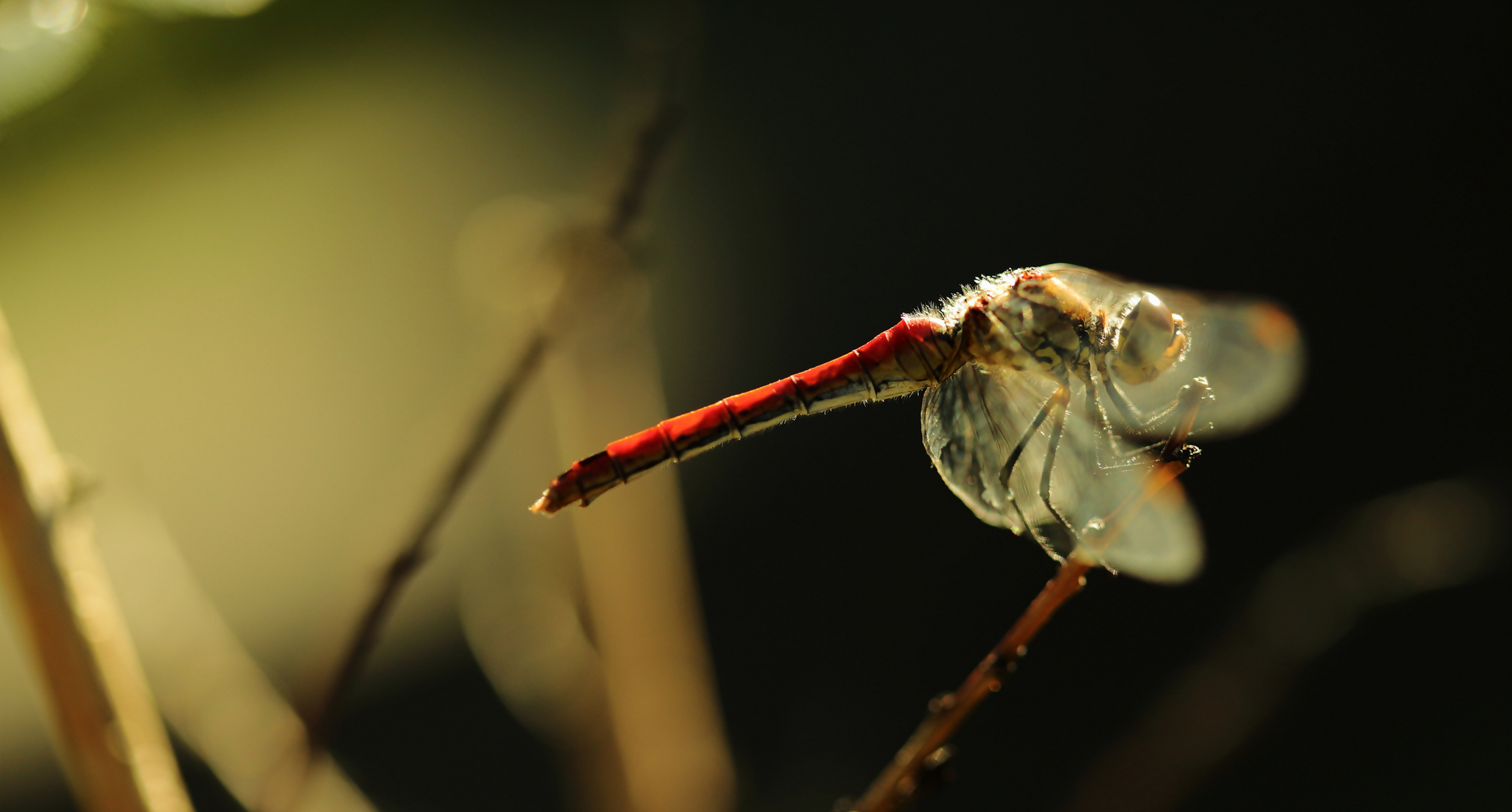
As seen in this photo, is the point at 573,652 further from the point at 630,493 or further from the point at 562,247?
the point at 562,247

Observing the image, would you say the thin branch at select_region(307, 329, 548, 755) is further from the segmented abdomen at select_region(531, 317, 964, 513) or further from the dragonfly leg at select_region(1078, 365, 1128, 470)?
the dragonfly leg at select_region(1078, 365, 1128, 470)

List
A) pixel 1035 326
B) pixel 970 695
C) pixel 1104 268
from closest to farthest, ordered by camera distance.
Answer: pixel 970 695 < pixel 1035 326 < pixel 1104 268

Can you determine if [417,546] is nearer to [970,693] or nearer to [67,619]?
[67,619]

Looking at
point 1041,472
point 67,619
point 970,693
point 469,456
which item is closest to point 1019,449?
point 1041,472

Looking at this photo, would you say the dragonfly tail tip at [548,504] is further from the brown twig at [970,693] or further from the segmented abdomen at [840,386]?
the brown twig at [970,693]

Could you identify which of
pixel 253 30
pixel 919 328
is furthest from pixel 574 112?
pixel 919 328

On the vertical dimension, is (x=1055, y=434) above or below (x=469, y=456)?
below

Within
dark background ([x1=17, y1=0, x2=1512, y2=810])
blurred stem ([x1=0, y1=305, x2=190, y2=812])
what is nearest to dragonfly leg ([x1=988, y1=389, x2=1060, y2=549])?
blurred stem ([x1=0, y1=305, x2=190, y2=812])
